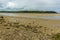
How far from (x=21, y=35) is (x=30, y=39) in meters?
0.68

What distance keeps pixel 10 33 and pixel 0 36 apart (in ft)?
2.69

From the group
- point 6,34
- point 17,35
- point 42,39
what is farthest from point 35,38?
point 6,34

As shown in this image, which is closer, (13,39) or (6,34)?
(13,39)

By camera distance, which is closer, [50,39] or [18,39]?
[18,39]

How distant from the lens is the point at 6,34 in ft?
33.9

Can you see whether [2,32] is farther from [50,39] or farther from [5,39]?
[50,39]

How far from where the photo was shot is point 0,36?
32.4ft

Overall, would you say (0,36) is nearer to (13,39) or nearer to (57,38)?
(13,39)

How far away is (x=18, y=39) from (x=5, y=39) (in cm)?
74

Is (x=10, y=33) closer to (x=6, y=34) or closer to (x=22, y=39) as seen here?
(x=6, y=34)

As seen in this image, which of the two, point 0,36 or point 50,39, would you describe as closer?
point 0,36

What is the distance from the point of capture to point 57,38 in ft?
35.7

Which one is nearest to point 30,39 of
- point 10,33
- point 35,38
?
point 35,38

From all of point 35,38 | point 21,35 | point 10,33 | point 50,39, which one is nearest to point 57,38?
point 50,39
